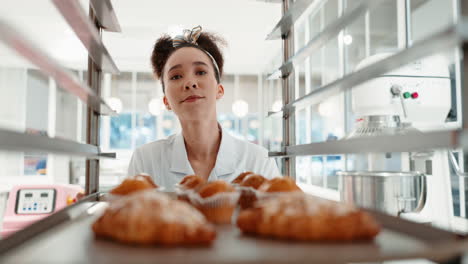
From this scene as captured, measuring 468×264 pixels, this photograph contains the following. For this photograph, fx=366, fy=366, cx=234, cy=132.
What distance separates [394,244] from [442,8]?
3460 mm

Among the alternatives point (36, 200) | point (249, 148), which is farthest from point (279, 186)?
point (36, 200)

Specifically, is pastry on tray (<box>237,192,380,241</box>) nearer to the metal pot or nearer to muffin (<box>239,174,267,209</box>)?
muffin (<box>239,174,267,209</box>)

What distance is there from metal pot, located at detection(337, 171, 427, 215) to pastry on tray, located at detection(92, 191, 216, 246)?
857 mm

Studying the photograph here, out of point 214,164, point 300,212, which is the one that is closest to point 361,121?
point 214,164

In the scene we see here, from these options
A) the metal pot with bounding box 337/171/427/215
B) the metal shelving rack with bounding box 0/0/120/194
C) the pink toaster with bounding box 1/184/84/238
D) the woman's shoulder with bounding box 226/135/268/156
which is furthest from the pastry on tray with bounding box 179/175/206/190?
the pink toaster with bounding box 1/184/84/238

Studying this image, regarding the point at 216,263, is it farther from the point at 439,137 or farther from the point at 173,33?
the point at 173,33

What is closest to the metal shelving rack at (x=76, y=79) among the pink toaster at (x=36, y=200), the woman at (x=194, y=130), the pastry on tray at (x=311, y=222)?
the pastry on tray at (x=311, y=222)

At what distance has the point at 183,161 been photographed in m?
1.70

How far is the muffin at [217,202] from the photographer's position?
2.34ft

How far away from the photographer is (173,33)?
1.74m

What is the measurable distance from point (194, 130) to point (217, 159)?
6.9 inches

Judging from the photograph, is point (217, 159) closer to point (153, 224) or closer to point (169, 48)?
point (169, 48)

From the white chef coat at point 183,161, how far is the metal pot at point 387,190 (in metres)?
0.57

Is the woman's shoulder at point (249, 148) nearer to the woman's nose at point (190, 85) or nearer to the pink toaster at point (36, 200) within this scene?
the woman's nose at point (190, 85)
